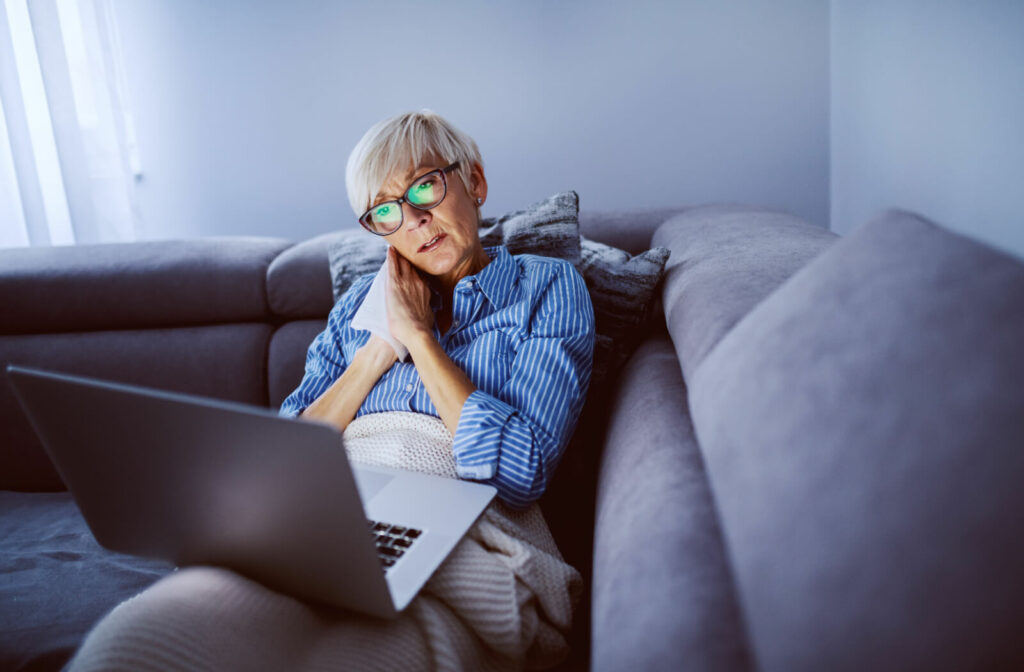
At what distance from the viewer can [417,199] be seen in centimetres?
131

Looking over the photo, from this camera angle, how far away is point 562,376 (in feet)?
3.69

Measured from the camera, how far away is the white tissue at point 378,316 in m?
1.33

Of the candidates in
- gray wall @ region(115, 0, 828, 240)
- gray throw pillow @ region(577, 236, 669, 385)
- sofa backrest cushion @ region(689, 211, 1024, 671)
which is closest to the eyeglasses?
gray throw pillow @ region(577, 236, 669, 385)

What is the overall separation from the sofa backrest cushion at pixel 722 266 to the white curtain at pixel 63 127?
6.66 feet

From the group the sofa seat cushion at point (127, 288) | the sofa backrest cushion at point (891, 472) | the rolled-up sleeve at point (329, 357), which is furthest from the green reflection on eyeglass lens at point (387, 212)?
the sofa backrest cushion at point (891, 472)

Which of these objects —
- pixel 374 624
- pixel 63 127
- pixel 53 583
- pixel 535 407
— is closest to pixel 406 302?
pixel 535 407

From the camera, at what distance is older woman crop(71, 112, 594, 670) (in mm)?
707

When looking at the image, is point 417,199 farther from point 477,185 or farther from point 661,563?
point 661,563

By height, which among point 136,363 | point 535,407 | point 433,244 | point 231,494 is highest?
point 433,244

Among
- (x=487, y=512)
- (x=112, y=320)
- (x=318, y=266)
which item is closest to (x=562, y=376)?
(x=487, y=512)

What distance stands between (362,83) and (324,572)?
6.53 ft

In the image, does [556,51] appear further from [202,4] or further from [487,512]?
[487,512]

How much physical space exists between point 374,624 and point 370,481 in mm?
273

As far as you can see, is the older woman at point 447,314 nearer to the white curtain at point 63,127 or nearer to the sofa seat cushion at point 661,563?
the sofa seat cushion at point 661,563
